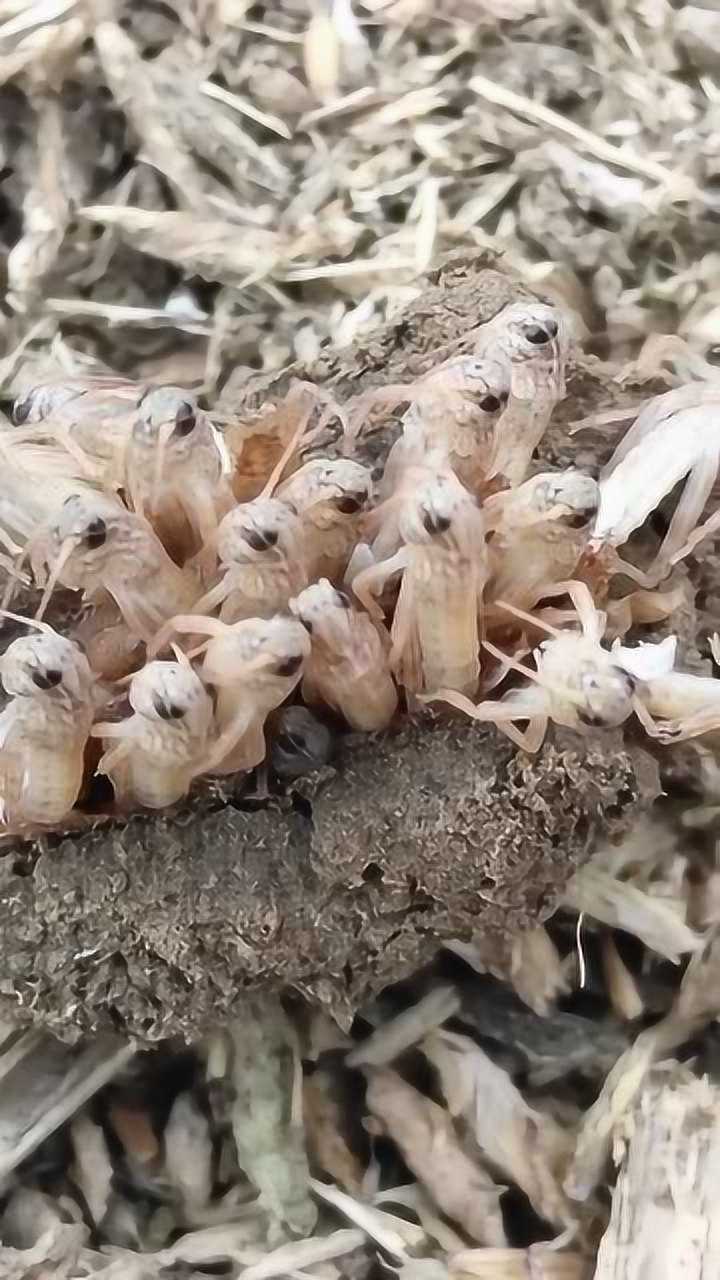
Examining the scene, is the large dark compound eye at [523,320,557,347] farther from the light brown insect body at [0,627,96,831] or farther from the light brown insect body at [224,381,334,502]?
the light brown insect body at [0,627,96,831]

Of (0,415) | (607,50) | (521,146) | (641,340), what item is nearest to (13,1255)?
(0,415)

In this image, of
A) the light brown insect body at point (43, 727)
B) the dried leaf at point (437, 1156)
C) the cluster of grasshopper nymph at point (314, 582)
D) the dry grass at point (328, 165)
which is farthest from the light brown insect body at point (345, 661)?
the dry grass at point (328, 165)

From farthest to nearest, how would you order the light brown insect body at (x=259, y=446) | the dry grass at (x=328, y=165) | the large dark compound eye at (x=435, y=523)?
the dry grass at (x=328, y=165) < the light brown insect body at (x=259, y=446) < the large dark compound eye at (x=435, y=523)

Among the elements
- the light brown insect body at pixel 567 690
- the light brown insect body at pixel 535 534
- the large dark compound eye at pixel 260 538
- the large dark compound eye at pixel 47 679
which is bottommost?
the light brown insect body at pixel 567 690

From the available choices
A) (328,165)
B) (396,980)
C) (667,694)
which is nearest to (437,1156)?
(396,980)

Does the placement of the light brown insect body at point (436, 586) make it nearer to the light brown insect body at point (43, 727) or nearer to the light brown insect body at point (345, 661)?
the light brown insect body at point (345, 661)

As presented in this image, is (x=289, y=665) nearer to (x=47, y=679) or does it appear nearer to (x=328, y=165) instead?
(x=47, y=679)

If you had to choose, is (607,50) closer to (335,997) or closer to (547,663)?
(547,663)

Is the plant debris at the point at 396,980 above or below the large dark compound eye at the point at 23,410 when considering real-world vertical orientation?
below
